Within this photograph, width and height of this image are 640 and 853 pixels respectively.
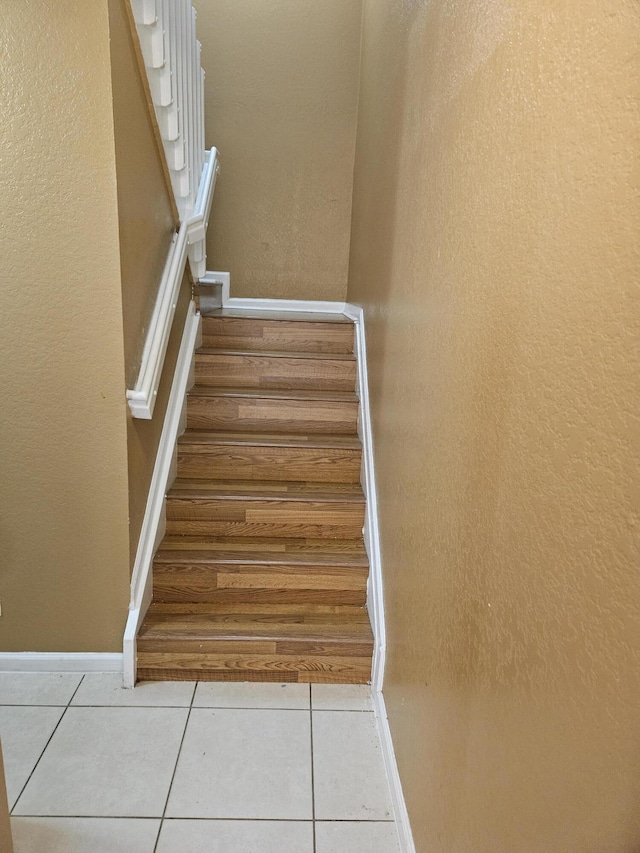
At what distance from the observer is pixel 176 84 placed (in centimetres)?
211

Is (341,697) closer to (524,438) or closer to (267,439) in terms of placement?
(267,439)

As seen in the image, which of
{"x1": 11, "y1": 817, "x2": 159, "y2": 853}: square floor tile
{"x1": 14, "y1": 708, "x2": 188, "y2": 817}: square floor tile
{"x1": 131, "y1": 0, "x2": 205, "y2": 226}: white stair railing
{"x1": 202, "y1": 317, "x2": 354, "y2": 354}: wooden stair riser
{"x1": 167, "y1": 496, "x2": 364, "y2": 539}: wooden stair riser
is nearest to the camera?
{"x1": 11, "y1": 817, "x2": 159, "y2": 853}: square floor tile

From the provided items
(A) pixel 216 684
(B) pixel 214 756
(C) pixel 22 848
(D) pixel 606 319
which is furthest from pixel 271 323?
(D) pixel 606 319

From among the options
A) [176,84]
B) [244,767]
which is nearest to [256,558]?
[244,767]

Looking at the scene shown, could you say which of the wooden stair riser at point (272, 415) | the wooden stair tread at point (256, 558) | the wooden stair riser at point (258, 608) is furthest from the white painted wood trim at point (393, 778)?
the wooden stair riser at point (272, 415)

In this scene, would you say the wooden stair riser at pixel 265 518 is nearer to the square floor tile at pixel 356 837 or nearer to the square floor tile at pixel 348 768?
the square floor tile at pixel 348 768

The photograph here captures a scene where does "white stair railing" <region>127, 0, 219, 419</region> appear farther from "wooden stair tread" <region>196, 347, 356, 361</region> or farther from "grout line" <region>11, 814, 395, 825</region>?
"grout line" <region>11, 814, 395, 825</region>

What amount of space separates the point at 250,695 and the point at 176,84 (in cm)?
217

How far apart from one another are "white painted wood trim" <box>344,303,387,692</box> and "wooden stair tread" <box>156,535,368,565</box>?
0.08 meters

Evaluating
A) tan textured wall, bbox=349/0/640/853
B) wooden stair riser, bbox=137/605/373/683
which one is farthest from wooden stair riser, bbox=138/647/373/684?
tan textured wall, bbox=349/0/640/853

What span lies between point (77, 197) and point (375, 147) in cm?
153

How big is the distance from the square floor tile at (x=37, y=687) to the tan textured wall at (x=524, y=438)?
1155 millimetres

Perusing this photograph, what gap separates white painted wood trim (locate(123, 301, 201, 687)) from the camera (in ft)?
6.79

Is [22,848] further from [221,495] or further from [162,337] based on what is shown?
[162,337]
